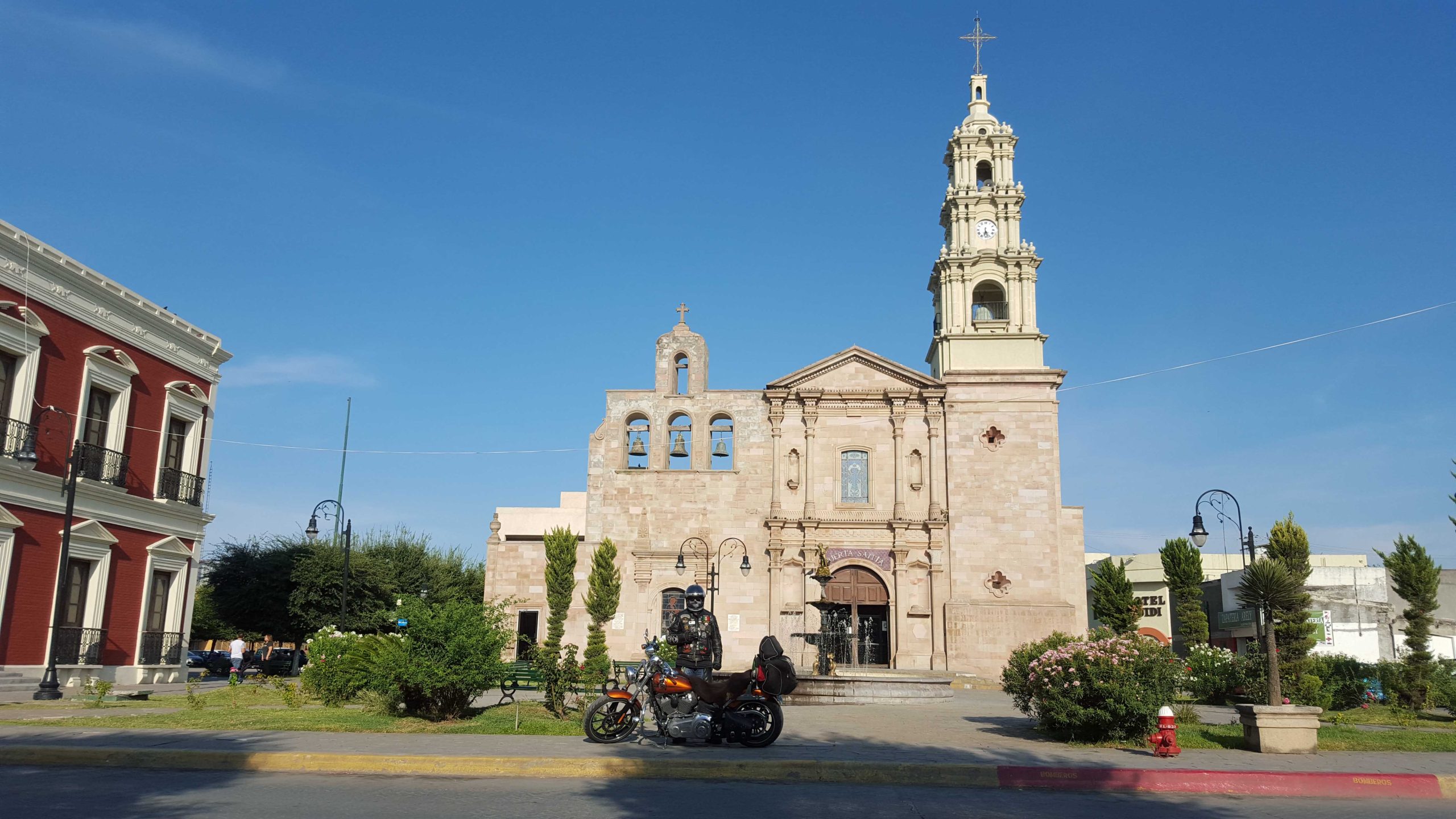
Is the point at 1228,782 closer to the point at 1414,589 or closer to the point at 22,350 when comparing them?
the point at 1414,589

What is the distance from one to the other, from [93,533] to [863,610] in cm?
2299

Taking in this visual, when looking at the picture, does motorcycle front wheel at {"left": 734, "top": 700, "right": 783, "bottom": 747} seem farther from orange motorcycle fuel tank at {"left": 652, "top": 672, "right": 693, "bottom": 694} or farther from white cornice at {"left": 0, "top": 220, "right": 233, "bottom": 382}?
white cornice at {"left": 0, "top": 220, "right": 233, "bottom": 382}

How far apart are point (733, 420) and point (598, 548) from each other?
659cm

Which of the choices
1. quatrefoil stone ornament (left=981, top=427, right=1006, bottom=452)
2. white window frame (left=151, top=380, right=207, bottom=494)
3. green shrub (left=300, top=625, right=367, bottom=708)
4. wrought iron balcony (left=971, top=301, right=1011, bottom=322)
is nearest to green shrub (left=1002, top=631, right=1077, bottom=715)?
green shrub (left=300, top=625, right=367, bottom=708)

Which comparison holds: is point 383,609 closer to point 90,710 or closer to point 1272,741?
point 90,710

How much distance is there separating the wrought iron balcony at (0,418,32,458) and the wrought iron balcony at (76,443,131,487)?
1159 millimetres

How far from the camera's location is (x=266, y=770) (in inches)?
434

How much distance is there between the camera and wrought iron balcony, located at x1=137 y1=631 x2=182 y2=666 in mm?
25816

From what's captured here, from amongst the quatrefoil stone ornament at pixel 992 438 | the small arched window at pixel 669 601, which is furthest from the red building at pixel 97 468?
the quatrefoil stone ornament at pixel 992 438

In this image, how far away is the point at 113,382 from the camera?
2467 cm

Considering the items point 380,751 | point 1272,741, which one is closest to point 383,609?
point 380,751

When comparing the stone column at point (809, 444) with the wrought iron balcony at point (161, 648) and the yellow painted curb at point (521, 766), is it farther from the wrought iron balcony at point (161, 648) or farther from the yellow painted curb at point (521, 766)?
the yellow painted curb at point (521, 766)

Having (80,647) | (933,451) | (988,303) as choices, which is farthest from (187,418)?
(988,303)

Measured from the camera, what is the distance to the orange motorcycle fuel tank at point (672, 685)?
1278 cm
